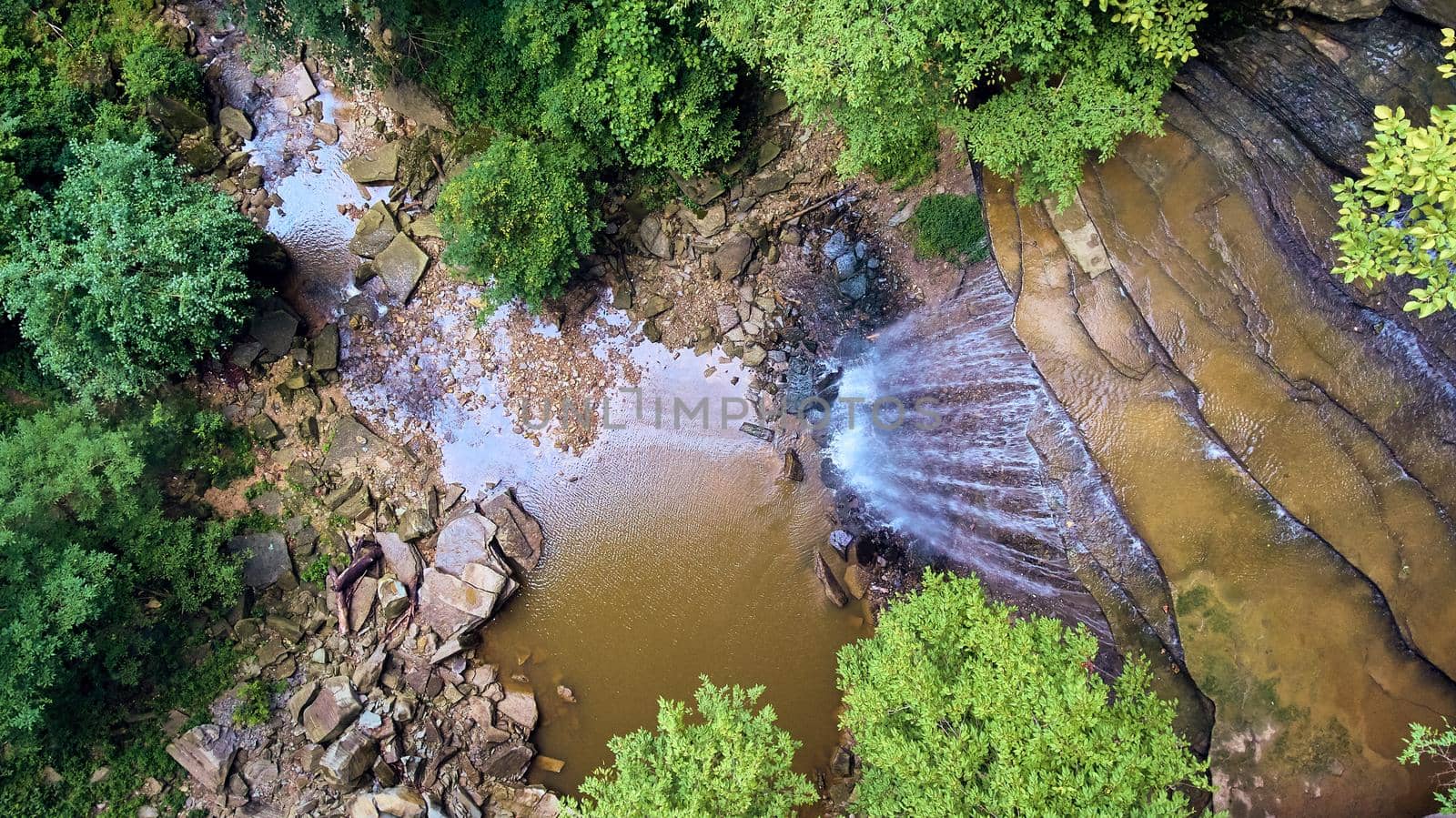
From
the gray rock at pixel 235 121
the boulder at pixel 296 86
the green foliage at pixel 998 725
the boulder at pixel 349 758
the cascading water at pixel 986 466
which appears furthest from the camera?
the boulder at pixel 296 86

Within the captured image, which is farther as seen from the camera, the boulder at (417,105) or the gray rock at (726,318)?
the gray rock at (726,318)

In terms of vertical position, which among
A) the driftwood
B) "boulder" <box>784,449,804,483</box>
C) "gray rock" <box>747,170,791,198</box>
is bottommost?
the driftwood

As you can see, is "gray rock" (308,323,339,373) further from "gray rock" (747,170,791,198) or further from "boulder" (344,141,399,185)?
"gray rock" (747,170,791,198)

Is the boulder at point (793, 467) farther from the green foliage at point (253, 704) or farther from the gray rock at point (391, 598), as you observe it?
the green foliage at point (253, 704)

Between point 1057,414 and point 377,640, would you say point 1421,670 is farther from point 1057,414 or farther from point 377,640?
point 377,640

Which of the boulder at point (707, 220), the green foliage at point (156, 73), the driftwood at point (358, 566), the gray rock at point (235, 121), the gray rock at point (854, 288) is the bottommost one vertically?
the driftwood at point (358, 566)

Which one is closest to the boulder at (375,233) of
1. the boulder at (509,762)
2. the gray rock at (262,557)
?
the gray rock at (262,557)

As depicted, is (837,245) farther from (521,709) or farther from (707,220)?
(521,709)

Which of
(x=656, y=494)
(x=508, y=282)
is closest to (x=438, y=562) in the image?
(x=656, y=494)

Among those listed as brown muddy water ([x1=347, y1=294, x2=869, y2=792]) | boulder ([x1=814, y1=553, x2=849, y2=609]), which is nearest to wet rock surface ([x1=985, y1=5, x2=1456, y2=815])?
boulder ([x1=814, y1=553, x2=849, y2=609])
